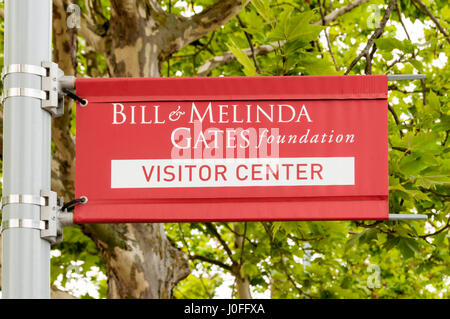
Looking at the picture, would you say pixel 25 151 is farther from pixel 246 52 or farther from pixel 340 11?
pixel 340 11

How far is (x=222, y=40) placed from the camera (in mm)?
9422

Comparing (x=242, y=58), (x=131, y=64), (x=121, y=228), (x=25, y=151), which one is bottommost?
(x=25, y=151)

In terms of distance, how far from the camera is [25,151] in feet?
8.99

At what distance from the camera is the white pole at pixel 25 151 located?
268 centimetres

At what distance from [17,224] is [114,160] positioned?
1.51ft

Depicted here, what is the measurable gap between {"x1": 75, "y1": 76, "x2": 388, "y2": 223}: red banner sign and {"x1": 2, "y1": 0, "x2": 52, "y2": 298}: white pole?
0.19 metres

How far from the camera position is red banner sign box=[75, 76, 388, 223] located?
9.30ft

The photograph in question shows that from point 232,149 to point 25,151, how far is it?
2.68 ft

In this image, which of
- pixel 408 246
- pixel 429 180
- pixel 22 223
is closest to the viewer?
pixel 22 223

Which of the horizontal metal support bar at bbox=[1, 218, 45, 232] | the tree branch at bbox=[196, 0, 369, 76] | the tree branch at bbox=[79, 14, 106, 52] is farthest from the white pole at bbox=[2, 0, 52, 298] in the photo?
the tree branch at bbox=[196, 0, 369, 76]

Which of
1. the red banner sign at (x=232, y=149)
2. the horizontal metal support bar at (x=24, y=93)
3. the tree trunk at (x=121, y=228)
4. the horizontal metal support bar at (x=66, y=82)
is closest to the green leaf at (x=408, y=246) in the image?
the red banner sign at (x=232, y=149)

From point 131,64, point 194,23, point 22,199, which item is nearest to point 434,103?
point 194,23

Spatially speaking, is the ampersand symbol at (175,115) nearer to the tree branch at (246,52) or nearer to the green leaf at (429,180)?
the green leaf at (429,180)
